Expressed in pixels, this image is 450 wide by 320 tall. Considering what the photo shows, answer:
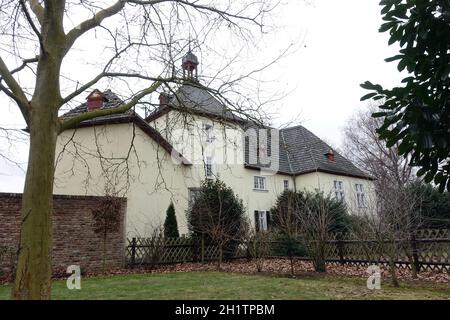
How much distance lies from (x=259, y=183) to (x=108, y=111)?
19.7 metres

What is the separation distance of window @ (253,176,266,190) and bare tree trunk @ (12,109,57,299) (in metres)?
20.4

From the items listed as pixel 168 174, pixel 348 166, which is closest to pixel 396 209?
pixel 168 174

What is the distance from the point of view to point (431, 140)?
3.10 meters

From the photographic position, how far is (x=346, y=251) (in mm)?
14156

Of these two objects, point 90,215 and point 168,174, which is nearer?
point 90,215

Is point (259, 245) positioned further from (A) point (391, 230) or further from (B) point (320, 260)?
(A) point (391, 230)

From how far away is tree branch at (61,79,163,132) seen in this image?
5.46 metres

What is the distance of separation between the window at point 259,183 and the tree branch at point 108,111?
60.1 ft

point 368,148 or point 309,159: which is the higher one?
point 368,148

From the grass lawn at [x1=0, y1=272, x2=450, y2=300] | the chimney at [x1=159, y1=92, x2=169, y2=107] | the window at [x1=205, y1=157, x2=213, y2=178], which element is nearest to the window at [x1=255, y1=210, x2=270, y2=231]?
the window at [x1=205, y1=157, x2=213, y2=178]

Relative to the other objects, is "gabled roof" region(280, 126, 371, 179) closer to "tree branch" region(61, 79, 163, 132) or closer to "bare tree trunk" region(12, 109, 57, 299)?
"tree branch" region(61, 79, 163, 132)

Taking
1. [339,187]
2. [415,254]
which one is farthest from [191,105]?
[339,187]
